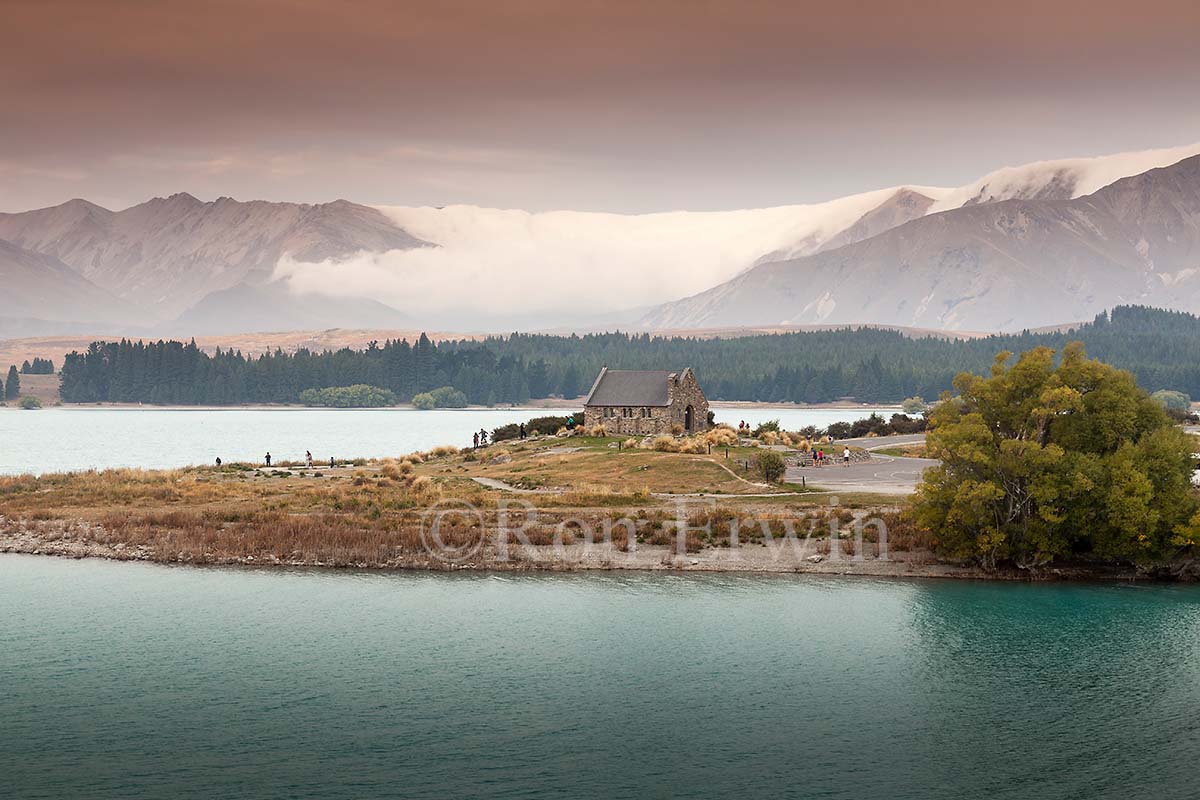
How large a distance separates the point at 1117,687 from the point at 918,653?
23.6 ft

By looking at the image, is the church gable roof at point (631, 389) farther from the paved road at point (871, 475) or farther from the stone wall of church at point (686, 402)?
the paved road at point (871, 475)

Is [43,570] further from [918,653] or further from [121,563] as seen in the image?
[918,653]

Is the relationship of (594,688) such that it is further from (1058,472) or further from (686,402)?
(686,402)

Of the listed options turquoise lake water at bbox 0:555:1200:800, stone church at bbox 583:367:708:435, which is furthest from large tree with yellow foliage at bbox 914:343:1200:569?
stone church at bbox 583:367:708:435

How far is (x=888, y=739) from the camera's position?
33.2 meters

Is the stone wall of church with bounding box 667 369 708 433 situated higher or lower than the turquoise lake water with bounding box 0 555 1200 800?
higher

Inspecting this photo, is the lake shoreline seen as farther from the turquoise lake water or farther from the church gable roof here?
the church gable roof

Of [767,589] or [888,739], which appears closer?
[888,739]

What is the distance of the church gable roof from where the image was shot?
107 m

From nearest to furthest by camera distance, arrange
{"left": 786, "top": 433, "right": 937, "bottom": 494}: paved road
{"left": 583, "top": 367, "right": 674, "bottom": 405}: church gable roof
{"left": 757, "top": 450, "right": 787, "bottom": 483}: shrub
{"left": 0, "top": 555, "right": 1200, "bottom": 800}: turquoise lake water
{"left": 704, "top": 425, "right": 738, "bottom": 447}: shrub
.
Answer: {"left": 0, "top": 555, "right": 1200, "bottom": 800}: turquoise lake water, {"left": 786, "top": 433, "right": 937, "bottom": 494}: paved road, {"left": 757, "top": 450, "right": 787, "bottom": 483}: shrub, {"left": 704, "top": 425, "right": 738, "bottom": 447}: shrub, {"left": 583, "top": 367, "right": 674, "bottom": 405}: church gable roof

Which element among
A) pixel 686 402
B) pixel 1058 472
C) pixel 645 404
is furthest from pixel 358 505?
pixel 686 402

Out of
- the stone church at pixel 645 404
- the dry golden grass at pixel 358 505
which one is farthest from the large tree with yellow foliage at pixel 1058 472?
the stone church at pixel 645 404

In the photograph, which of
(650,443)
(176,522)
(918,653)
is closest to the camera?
(918,653)

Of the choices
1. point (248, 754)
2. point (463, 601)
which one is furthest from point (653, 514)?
point (248, 754)
